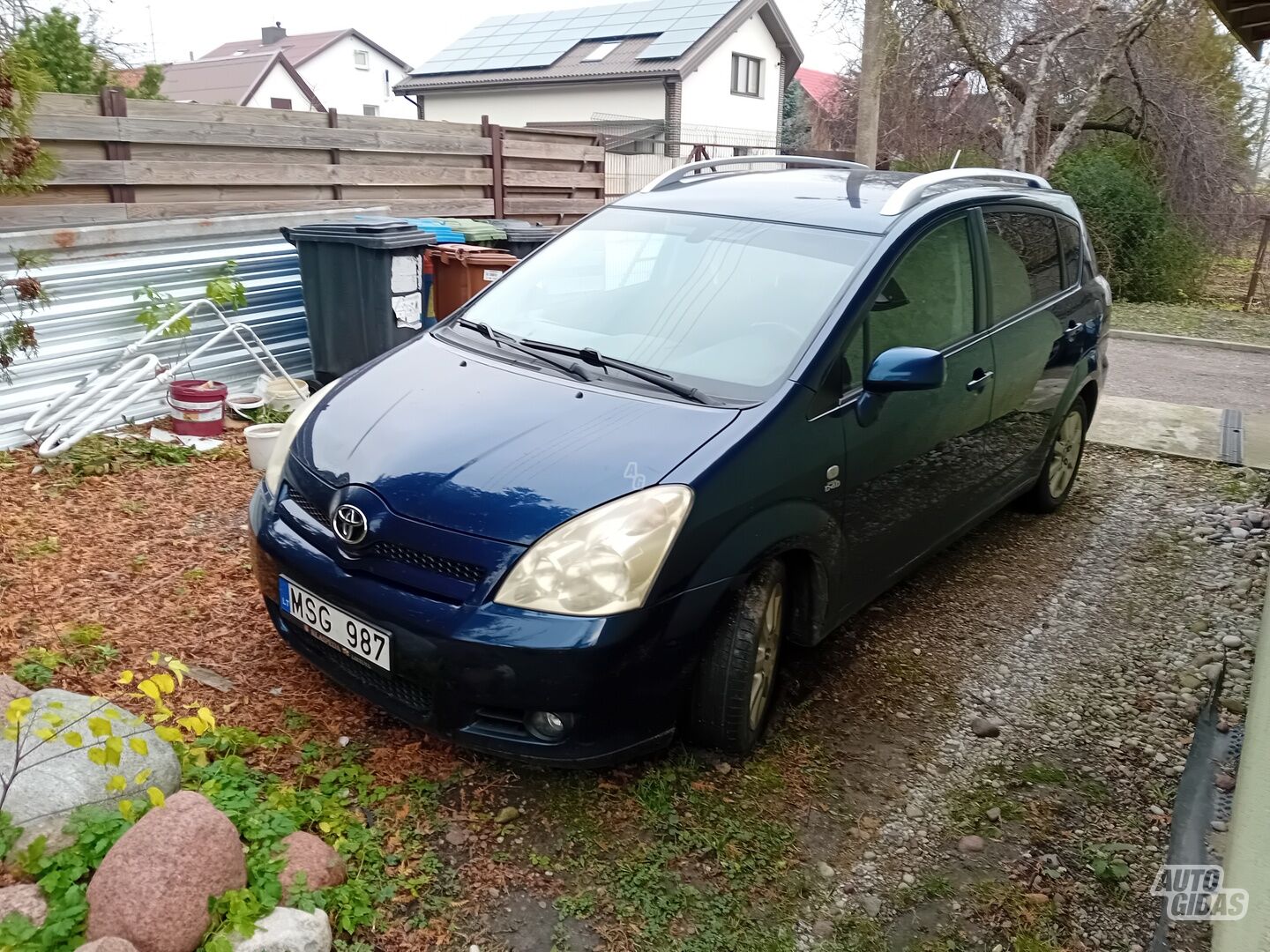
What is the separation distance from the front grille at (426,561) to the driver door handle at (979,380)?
2297mm

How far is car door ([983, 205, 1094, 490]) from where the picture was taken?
4312 millimetres

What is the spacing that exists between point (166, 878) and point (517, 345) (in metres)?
2.07

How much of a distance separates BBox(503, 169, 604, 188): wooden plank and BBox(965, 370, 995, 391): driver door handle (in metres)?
7.66

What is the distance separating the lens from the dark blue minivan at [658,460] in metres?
2.65

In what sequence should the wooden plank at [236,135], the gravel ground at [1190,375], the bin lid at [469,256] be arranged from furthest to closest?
the gravel ground at [1190,375], the bin lid at [469,256], the wooden plank at [236,135]

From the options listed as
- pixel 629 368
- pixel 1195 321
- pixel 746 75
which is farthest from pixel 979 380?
pixel 746 75

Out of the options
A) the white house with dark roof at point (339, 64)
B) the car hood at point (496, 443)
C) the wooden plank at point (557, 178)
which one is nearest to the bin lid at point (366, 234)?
the car hood at point (496, 443)

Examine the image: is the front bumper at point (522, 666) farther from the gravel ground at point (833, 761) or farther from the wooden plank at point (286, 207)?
the wooden plank at point (286, 207)

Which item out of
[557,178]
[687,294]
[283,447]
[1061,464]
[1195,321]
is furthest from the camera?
[1195,321]

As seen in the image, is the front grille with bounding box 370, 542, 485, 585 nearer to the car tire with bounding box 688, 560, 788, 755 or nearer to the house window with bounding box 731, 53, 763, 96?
the car tire with bounding box 688, 560, 788, 755

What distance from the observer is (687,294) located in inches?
143

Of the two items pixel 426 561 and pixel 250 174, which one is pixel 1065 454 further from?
pixel 250 174

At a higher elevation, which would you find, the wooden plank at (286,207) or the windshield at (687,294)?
the wooden plank at (286,207)

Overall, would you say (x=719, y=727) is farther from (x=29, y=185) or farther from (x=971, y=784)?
(x=29, y=185)
